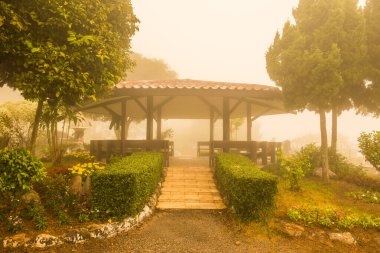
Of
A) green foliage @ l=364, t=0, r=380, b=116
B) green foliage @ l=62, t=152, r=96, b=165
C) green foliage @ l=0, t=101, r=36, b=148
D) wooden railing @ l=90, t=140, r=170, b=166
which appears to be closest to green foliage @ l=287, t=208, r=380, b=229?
green foliage @ l=364, t=0, r=380, b=116

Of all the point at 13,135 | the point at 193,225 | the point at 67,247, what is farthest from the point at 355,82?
the point at 13,135

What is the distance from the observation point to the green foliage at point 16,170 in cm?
565

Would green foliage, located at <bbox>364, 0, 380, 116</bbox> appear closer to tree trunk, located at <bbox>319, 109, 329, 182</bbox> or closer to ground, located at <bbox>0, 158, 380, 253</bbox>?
tree trunk, located at <bbox>319, 109, 329, 182</bbox>

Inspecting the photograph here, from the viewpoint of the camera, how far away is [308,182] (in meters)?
9.43

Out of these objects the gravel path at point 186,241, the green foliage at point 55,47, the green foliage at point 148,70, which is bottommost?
the gravel path at point 186,241

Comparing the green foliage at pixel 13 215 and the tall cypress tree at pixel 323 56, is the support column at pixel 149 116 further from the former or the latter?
the green foliage at pixel 13 215

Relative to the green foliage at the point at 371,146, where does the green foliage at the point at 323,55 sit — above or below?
above

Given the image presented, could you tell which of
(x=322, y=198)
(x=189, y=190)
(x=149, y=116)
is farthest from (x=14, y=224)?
(x=322, y=198)

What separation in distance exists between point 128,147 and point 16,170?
17.4ft

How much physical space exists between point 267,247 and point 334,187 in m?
5.13

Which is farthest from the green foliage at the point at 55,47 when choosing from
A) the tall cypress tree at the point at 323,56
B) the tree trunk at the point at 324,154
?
the tree trunk at the point at 324,154

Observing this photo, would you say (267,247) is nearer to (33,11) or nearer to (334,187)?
(334,187)

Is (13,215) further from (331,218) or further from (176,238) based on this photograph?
(331,218)

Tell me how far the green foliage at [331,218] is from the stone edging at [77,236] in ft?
13.4
